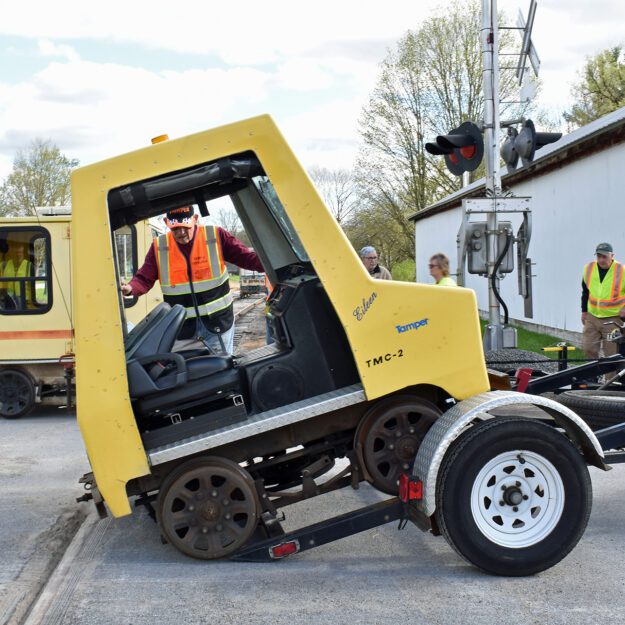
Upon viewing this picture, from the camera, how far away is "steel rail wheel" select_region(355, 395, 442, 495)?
14.8 ft

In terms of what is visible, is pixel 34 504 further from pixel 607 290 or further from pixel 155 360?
pixel 607 290

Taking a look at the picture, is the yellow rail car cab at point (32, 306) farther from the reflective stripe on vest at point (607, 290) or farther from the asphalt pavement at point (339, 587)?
the reflective stripe on vest at point (607, 290)

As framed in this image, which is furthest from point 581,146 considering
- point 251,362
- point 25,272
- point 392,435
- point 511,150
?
point 251,362

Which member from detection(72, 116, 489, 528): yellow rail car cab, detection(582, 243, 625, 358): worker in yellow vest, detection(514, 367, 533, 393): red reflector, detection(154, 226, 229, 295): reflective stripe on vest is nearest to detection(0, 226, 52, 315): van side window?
detection(154, 226, 229, 295): reflective stripe on vest

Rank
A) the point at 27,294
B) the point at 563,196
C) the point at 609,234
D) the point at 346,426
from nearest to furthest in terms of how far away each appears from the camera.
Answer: the point at 346,426 < the point at 27,294 < the point at 609,234 < the point at 563,196

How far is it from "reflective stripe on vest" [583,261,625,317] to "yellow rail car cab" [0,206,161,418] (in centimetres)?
569

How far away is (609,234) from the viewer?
14.4 meters

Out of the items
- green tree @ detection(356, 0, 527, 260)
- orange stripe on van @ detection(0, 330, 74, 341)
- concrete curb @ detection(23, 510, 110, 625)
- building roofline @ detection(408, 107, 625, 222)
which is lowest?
concrete curb @ detection(23, 510, 110, 625)

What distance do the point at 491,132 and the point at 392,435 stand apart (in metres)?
8.35

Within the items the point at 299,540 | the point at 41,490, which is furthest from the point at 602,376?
the point at 41,490

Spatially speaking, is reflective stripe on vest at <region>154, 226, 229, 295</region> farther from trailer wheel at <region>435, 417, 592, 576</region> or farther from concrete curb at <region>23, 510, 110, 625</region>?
trailer wheel at <region>435, 417, 592, 576</region>

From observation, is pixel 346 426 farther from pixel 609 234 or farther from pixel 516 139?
pixel 609 234

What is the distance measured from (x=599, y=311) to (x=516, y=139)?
94.9 inches

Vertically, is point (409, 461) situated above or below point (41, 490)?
above
